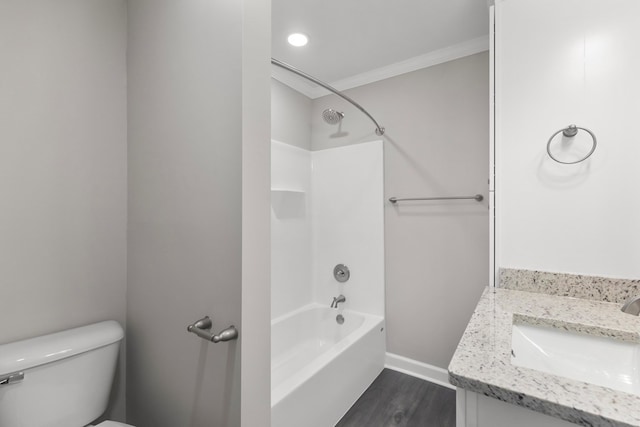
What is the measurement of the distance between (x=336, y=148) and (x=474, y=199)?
127cm

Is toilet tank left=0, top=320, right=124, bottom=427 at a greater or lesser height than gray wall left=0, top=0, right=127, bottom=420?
lesser

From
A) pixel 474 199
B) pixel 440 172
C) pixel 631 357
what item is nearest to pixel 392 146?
pixel 440 172

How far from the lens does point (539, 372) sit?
28.0 inches

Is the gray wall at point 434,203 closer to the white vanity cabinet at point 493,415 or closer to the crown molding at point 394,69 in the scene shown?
the crown molding at point 394,69

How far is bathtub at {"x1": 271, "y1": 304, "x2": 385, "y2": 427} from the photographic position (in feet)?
4.87

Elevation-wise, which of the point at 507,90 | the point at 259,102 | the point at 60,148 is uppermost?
the point at 507,90

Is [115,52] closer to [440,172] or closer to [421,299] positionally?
[440,172]

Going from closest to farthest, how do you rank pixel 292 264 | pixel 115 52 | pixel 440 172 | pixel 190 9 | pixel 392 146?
pixel 190 9
pixel 115 52
pixel 440 172
pixel 392 146
pixel 292 264

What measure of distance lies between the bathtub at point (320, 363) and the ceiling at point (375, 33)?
2105 mm

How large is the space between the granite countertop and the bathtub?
956 mm

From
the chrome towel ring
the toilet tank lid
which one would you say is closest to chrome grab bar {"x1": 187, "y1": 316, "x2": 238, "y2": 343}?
the toilet tank lid

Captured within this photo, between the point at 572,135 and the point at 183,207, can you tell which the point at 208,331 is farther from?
the point at 572,135

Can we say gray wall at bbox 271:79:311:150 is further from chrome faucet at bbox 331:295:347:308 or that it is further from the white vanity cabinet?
the white vanity cabinet

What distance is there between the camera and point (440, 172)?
7.39 feet
